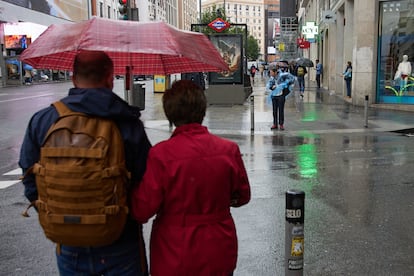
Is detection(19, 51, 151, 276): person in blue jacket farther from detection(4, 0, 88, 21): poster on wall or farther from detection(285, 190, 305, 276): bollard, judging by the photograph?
detection(4, 0, 88, 21): poster on wall

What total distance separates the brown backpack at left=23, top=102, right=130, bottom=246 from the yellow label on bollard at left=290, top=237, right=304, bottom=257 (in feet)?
5.05

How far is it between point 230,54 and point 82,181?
19567 millimetres

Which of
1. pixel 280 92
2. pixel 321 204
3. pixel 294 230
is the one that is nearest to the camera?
pixel 294 230

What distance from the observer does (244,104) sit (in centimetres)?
2162

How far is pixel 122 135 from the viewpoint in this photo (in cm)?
236

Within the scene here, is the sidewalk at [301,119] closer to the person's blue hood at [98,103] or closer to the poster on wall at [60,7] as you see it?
the person's blue hood at [98,103]

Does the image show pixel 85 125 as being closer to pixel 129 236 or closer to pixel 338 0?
pixel 129 236

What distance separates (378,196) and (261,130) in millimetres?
6894

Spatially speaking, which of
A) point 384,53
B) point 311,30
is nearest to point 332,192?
point 384,53

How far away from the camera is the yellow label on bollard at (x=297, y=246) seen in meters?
3.41

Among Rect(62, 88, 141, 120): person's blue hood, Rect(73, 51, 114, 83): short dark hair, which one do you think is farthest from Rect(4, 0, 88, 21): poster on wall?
Rect(62, 88, 141, 120): person's blue hood

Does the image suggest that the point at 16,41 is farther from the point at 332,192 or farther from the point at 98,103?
the point at 98,103

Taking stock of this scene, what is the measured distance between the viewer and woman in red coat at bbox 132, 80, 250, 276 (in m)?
2.37

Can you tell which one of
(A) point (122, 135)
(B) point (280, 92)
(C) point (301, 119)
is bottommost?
(C) point (301, 119)
